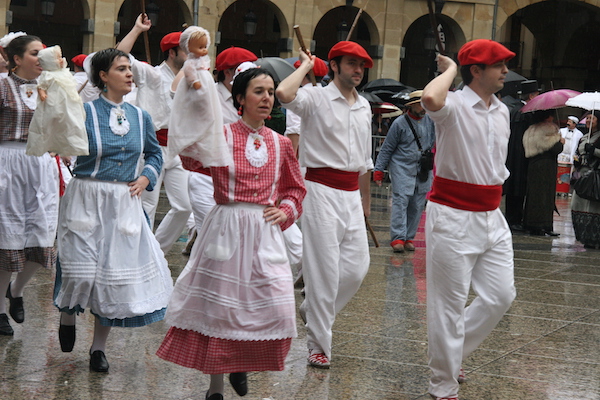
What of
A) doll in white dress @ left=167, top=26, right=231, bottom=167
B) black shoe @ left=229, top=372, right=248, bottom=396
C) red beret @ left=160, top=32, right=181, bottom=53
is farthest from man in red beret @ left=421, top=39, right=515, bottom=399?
red beret @ left=160, top=32, right=181, bottom=53

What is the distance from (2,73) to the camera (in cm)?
657

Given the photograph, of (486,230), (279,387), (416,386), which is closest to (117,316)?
(279,387)

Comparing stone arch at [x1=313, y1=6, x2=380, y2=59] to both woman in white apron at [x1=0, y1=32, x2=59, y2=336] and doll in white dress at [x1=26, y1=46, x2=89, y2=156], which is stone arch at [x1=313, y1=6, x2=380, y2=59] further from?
doll in white dress at [x1=26, y1=46, x2=89, y2=156]

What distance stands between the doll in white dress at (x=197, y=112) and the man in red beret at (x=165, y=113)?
2.88 metres

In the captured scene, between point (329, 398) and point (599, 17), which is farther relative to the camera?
point (599, 17)

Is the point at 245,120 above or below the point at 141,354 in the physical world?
above

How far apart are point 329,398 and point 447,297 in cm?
84

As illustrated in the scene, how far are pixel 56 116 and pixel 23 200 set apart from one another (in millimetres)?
1259

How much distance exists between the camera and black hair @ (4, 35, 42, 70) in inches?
251

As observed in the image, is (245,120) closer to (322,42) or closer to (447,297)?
(447,297)

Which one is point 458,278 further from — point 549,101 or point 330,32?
point 330,32

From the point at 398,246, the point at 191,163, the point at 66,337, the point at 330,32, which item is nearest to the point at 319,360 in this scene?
the point at 66,337

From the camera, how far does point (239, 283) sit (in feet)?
15.7

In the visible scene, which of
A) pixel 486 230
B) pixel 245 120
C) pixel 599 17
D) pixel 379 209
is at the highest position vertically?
pixel 599 17
